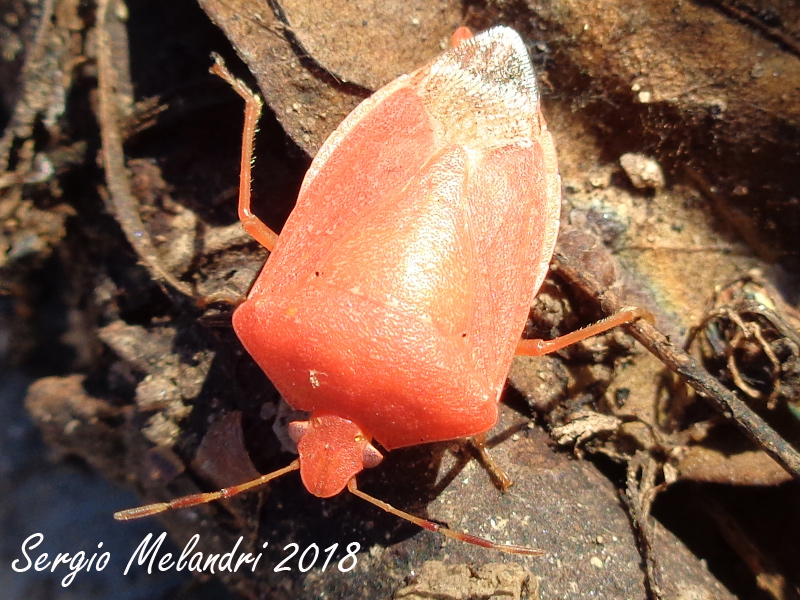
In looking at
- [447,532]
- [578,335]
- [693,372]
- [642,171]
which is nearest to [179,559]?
[447,532]

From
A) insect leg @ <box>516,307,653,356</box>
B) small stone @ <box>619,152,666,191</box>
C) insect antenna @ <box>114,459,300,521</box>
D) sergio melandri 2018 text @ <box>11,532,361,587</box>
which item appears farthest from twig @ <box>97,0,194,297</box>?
small stone @ <box>619,152,666,191</box>

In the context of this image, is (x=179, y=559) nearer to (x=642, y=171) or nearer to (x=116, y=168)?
(x=116, y=168)

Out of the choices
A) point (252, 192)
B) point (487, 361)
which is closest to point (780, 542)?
point (487, 361)

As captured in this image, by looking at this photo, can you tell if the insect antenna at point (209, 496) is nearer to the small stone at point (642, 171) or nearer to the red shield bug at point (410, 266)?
the red shield bug at point (410, 266)

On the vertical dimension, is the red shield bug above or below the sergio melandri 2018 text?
above

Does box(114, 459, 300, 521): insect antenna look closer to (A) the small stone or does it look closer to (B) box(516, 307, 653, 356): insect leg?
(B) box(516, 307, 653, 356): insect leg

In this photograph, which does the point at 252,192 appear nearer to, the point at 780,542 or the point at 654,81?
the point at 654,81

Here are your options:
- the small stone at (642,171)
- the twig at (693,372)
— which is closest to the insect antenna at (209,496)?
the twig at (693,372)
